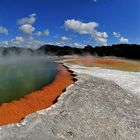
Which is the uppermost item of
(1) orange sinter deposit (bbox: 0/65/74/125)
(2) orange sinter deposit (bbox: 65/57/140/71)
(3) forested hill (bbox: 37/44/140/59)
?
(3) forested hill (bbox: 37/44/140/59)

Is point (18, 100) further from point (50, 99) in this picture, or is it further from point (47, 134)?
point (47, 134)

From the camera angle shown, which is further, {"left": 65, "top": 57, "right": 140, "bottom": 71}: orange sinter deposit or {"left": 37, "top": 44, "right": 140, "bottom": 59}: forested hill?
{"left": 37, "top": 44, "right": 140, "bottom": 59}: forested hill

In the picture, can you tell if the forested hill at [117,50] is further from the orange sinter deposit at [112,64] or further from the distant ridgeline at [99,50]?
the orange sinter deposit at [112,64]

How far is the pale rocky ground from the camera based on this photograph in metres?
17.2

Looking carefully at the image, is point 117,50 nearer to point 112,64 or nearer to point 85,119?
point 112,64

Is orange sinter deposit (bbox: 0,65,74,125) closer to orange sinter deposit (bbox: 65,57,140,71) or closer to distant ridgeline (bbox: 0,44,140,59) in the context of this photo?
orange sinter deposit (bbox: 65,57,140,71)

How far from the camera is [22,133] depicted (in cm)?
1692

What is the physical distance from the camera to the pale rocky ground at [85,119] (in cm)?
1715

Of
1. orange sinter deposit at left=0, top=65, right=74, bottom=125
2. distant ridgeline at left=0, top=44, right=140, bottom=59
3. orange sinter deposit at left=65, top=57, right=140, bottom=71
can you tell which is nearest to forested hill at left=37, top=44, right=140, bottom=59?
distant ridgeline at left=0, top=44, right=140, bottom=59

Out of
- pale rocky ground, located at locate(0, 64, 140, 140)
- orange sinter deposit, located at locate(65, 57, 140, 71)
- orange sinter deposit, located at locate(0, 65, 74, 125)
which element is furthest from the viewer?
orange sinter deposit, located at locate(65, 57, 140, 71)

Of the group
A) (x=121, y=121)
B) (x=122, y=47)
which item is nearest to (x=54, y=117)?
(x=121, y=121)

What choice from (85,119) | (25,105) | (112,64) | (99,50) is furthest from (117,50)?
(85,119)

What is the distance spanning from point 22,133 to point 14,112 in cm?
479

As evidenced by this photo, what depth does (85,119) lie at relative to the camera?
64.5ft
